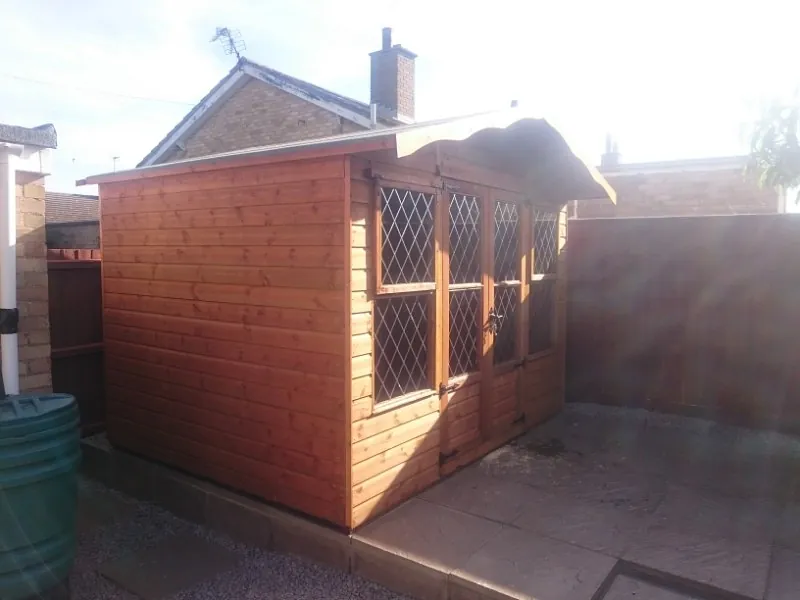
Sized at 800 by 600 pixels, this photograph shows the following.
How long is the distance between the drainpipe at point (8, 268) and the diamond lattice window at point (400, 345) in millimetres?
2258

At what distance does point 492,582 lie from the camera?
3.06 m

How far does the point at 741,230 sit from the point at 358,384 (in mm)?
4086

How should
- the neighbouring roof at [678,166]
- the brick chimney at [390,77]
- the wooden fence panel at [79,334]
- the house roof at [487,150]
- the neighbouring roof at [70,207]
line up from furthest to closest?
the neighbouring roof at [70,207]
the brick chimney at [390,77]
the neighbouring roof at [678,166]
the wooden fence panel at [79,334]
the house roof at [487,150]

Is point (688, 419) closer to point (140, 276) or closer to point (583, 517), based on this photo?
point (583, 517)

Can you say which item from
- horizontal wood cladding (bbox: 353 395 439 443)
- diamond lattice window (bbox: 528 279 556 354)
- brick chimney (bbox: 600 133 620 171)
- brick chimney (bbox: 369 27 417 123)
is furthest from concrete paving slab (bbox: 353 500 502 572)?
brick chimney (bbox: 600 133 620 171)

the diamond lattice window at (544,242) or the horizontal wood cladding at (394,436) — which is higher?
the diamond lattice window at (544,242)

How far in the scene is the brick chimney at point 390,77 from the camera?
1311 centimetres

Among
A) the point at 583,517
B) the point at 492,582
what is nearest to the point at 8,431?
the point at 492,582

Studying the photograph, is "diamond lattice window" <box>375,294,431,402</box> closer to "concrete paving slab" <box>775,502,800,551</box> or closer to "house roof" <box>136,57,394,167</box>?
"concrete paving slab" <box>775,502,800,551</box>

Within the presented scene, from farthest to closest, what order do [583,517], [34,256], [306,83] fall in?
[306,83] < [34,256] < [583,517]

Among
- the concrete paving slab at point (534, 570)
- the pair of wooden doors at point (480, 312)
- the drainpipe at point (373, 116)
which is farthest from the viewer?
the drainpipe at point (373, 116)

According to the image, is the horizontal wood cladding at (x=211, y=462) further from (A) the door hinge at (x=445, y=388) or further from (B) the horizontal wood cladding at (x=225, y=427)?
(A) the door hinge at (x=445, y=388)

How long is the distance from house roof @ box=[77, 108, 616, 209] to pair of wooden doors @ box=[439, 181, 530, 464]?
0.35 m

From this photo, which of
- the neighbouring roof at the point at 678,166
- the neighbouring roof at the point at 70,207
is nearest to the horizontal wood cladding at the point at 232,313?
the neighbouring roof at the point at 678,166
